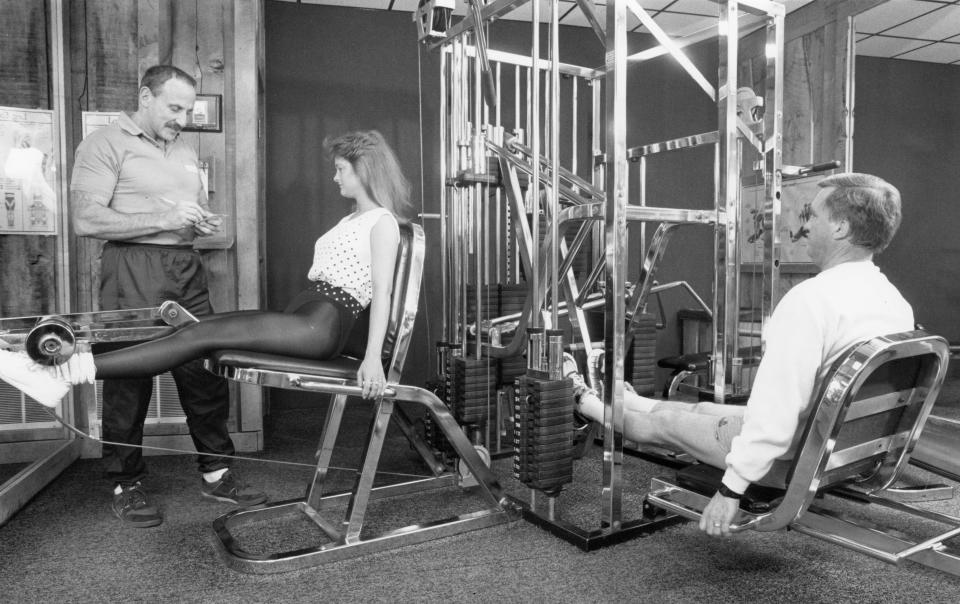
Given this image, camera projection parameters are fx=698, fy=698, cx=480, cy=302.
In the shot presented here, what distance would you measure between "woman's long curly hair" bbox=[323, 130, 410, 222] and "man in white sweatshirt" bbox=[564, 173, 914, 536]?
112 centimetres

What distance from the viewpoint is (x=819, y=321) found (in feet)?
4.62

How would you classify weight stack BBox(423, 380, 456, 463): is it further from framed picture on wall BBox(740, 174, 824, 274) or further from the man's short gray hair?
framed picture on wall BBox(740, 174, 824, 274)

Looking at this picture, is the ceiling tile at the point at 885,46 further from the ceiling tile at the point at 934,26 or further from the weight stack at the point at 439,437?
the weight stack at the point at 439,437

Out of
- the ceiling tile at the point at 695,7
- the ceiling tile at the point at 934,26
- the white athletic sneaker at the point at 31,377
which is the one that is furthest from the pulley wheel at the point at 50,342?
the ceiling tile at the point at 934,26

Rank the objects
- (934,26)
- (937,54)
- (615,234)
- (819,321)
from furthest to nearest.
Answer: (937,54), (934,26), (615,234), (819,321)

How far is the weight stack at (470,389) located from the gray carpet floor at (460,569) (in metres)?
0.33

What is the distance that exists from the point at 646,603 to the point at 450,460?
3.47 feet

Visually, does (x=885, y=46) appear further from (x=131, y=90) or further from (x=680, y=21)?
(x=131, y=90)

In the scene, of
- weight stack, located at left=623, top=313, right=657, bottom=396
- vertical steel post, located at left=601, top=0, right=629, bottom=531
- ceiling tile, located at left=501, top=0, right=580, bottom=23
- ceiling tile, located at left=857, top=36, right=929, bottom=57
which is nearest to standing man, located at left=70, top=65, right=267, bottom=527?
vertical steel post, located at left=601, top=0, right=629, bottom=531

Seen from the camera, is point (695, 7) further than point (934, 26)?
No

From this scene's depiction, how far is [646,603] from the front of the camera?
163cm

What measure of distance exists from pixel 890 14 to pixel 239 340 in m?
4.61

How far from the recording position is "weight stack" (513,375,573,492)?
1972 mm

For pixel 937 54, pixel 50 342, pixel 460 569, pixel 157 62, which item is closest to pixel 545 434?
pixel 460 569
